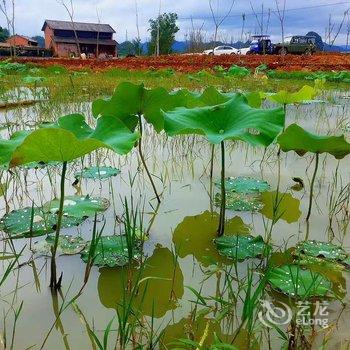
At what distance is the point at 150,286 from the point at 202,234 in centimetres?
42

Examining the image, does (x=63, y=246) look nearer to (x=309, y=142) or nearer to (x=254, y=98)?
(x=309, y=142)

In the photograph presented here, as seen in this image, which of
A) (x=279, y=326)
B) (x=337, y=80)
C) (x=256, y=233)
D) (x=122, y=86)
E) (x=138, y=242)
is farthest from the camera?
(x=337, y=80)

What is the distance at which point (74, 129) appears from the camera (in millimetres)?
1649

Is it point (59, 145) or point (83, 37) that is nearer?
point (59, 145)

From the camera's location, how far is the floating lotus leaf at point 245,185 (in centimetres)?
203

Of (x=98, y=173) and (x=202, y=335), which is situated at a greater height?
(x=98, y=173)

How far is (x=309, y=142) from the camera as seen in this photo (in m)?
1.59

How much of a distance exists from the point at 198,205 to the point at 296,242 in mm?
508

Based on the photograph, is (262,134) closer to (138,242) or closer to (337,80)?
(138,242)

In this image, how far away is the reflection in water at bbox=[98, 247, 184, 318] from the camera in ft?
3.82

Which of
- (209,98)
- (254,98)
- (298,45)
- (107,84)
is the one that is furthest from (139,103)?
(298,45)

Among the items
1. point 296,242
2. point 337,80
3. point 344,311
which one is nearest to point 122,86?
point 296,242

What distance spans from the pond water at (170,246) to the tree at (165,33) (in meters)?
26.4

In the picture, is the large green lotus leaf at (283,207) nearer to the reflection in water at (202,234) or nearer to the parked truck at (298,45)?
the reflection in water at (202,234)
